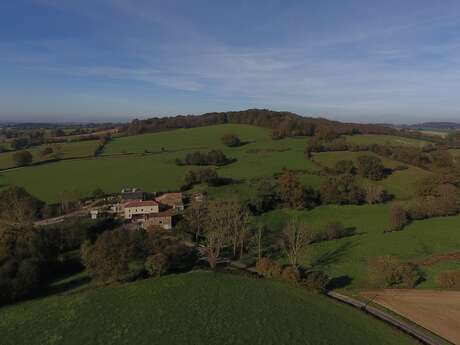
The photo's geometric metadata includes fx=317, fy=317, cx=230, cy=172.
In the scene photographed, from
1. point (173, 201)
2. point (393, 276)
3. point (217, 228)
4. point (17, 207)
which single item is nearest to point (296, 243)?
point (393, 276)

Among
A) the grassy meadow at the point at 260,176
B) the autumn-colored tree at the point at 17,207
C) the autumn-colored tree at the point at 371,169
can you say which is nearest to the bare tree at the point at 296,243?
the grassy meadow at the point at 260,176

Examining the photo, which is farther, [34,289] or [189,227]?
A: [189,227]

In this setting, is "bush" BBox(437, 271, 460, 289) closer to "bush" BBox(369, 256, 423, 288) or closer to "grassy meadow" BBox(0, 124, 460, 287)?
"grassy meadow" BBox(0, 124, 460, 287)

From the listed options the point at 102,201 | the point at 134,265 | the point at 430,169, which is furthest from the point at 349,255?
the point at 430,169

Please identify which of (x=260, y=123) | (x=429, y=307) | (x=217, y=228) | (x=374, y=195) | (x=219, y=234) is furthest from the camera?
(x=260, y=123)

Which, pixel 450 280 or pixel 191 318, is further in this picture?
pixel 450 280

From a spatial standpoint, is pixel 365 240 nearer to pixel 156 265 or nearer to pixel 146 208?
pixel 156 265

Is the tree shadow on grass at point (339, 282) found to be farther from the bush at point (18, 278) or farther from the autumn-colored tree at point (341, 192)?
the bush at point (18, 278)

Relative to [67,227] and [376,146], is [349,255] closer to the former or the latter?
[67,227]
